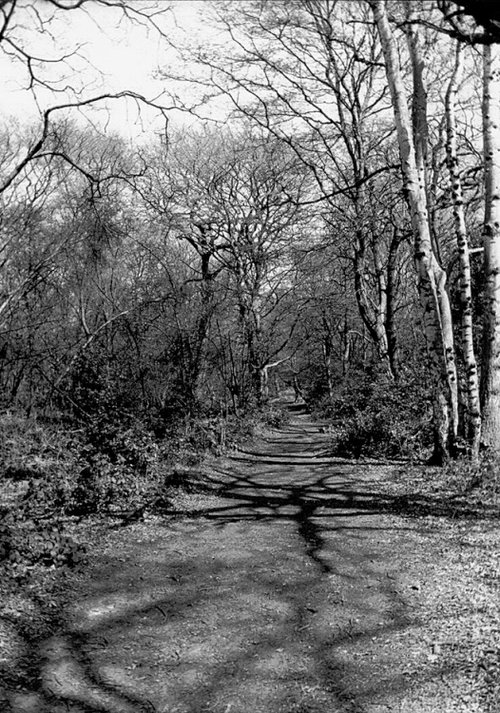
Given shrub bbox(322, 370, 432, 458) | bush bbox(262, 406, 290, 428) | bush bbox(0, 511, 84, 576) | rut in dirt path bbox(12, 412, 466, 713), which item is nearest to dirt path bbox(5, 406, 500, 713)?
rut in dirt path bbox(12, 412, 466, 713)

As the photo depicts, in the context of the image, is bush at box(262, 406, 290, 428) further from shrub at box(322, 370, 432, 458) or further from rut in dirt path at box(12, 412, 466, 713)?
rut in dirt path at box(12, 412, 466, 713)

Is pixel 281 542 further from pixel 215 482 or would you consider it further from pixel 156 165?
pixel 156 165

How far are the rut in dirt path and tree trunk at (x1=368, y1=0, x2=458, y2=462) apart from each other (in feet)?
9.25

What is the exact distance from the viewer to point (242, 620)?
170 inches

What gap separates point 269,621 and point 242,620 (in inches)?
8.1

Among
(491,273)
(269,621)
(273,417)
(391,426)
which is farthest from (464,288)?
(273,417)

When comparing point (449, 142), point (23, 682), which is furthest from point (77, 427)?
point (449, 142)

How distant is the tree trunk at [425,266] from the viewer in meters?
9.02

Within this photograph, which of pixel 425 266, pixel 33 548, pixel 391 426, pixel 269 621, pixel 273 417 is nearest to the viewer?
pixel 269 621

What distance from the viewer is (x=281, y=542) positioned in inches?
244

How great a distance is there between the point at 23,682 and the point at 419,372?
12187 mm

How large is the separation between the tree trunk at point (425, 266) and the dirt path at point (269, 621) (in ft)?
10.1

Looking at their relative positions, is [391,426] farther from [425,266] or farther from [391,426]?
[425,266]

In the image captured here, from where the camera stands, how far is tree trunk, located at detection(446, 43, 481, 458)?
9.09 metres
